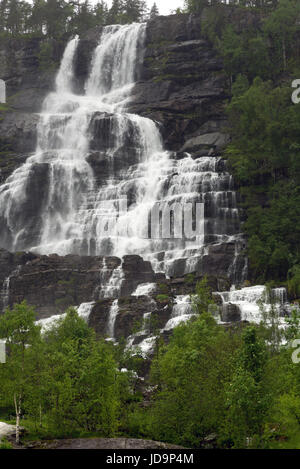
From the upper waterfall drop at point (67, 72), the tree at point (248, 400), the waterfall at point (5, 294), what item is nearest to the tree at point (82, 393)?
the tree at point (248, 400)

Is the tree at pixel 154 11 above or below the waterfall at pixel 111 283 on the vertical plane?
above

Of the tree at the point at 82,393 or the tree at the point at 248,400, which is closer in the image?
the tree at the point at 248,400

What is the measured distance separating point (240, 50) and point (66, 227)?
43879 mm

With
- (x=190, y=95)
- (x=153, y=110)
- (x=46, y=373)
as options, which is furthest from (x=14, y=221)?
(x=46, y=373)

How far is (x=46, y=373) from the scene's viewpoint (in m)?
42.6

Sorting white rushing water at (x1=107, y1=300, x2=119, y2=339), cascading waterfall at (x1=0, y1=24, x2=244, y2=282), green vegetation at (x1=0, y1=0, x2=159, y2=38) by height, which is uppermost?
green vegetation at (x1=0, y1=0, x2=159, y2=38)

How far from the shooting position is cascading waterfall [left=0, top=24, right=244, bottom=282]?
277ft

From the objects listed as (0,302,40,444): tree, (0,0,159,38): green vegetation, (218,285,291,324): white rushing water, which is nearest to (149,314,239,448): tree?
(0,302,40,444): tree

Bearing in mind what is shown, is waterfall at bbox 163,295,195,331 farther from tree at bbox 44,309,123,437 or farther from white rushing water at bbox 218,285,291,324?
tree at bbox 44,309,123,437

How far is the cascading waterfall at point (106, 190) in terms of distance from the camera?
84.4m

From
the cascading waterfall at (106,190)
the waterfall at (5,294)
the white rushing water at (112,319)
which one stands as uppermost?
the cascading waterfall at (106,190)

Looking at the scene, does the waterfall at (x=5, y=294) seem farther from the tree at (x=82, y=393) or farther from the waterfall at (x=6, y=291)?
the tree at (x=82, y=393)

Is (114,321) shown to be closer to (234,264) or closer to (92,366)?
(234,264)
